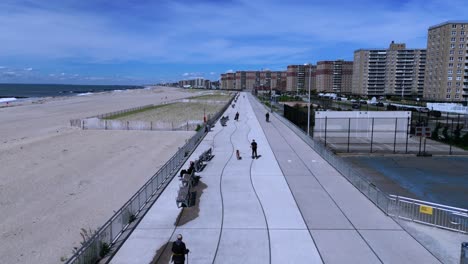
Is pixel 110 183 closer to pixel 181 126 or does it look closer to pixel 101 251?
pixel 101 251

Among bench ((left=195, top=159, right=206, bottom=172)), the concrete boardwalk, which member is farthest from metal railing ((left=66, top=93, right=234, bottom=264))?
bench ((left=195, top=159, right=206, bottom=172))

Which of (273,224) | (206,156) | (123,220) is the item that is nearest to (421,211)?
(273,224)

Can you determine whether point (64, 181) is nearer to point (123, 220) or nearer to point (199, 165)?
point (199, 165)

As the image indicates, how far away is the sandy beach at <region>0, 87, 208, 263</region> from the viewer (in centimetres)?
1290

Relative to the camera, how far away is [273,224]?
12.6 m

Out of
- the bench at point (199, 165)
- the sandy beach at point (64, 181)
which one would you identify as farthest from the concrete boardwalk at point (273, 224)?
the sandy beach at point (64, 181)

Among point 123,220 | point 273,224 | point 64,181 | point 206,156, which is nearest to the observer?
point 123,220

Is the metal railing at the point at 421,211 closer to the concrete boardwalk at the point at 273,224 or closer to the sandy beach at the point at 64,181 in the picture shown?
the concrete boardwalk at the point at 273,224

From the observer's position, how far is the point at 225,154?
83.5 feet

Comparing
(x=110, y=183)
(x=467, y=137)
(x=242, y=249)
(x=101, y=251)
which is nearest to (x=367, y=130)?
(x=467, y=137)

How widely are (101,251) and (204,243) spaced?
9.53 ft

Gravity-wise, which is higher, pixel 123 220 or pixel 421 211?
pixel 421 211

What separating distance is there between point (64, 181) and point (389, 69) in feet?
537

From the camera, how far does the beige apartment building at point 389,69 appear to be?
156887mm
